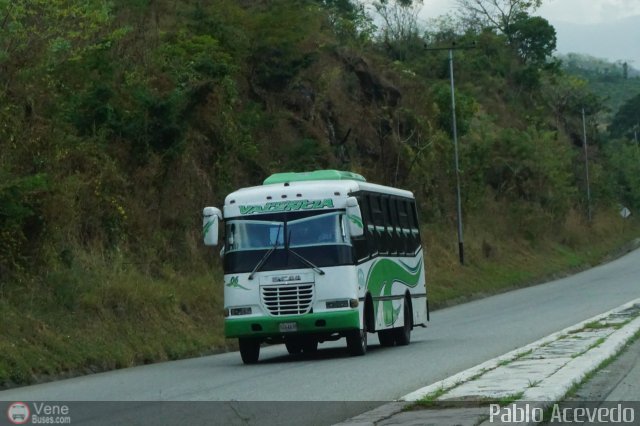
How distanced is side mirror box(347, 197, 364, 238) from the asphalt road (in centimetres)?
209

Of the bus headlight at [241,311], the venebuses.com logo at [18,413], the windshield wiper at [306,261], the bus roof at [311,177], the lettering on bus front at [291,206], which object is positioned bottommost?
the venebuses.com logo at [18,413]

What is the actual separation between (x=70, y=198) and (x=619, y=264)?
39.8 m

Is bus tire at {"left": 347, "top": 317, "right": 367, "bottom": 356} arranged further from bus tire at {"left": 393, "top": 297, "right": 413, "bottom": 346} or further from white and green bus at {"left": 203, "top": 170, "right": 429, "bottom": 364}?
bus tire at {"left": 393, "top": 297, "right": 413, "bottom": 346}

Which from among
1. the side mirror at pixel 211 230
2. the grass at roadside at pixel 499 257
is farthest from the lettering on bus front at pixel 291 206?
the grass at roadside at pixel 499 257

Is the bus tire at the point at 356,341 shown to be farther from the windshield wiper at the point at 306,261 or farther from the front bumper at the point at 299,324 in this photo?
the windshield wiper at the point at 306,261

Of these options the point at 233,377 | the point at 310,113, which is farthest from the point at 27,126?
the point at 310,113

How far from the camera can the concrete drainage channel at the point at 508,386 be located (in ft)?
37.1

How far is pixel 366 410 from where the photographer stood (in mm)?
12914

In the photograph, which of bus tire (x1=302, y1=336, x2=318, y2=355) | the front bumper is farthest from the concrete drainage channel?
bus tire (x1=302, y1=336, x2=318, y2=355)

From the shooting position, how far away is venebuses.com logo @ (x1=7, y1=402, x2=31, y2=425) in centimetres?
1322

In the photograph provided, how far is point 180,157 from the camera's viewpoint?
3150 cm

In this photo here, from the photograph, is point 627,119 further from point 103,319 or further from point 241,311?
point 241,311

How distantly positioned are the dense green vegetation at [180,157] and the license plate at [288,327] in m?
3.21

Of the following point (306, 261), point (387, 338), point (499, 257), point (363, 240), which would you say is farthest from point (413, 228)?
point (499, 257)
